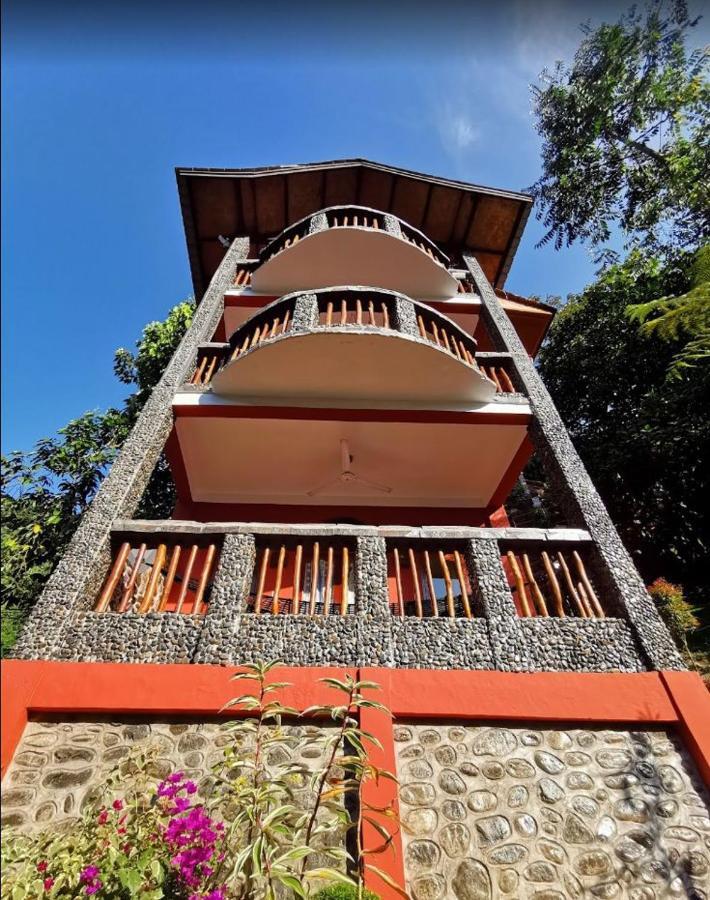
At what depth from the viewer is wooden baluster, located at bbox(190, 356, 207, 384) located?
22.3ft

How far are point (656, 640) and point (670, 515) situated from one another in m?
10.6

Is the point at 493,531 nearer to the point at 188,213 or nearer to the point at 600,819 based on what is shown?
the point at 600,819

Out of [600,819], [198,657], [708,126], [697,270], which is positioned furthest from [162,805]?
[708,126]

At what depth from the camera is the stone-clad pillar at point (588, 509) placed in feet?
13.0

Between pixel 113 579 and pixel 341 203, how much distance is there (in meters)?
10.8

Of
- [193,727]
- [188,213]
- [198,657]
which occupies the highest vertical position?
[188,213]

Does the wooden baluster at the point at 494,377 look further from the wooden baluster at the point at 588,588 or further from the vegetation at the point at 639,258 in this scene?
the vegetation at the point at 639,258

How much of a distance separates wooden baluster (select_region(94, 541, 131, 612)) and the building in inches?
1.0

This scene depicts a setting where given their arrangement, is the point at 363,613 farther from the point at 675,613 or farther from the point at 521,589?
the point at 675,613

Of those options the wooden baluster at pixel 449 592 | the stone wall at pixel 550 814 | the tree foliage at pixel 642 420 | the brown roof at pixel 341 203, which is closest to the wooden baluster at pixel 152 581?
the stone wall at pixel 550 814

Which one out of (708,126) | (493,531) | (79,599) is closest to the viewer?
(79,599)

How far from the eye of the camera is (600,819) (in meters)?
3.09

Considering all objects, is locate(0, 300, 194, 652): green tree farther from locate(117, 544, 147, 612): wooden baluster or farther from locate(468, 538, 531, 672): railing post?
locate(468, 538, 531, 672): railing post

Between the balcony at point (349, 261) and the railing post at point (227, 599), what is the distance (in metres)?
6.22
